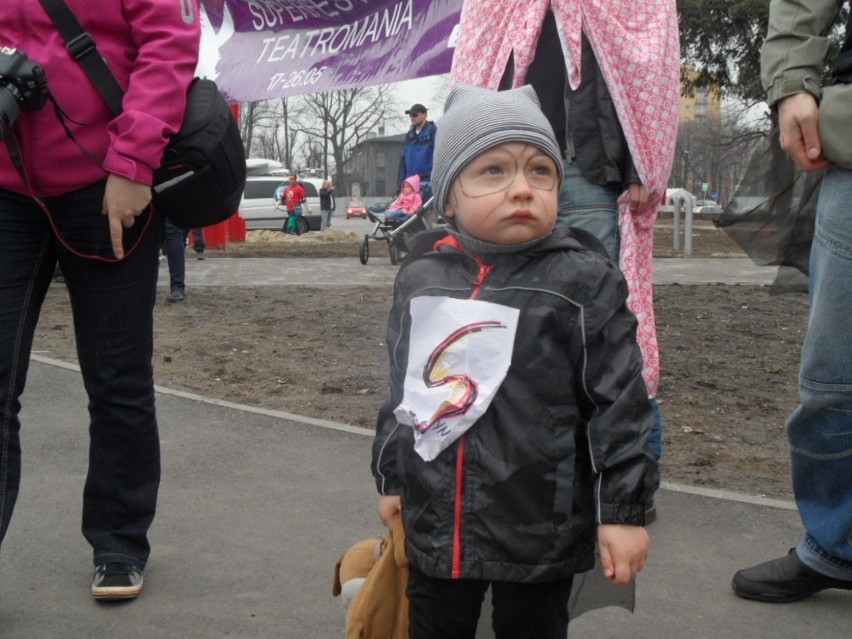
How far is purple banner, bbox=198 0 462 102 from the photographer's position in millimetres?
8008

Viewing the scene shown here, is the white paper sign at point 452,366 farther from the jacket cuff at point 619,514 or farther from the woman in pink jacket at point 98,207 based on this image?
the woman in pink jacket at point 98,207

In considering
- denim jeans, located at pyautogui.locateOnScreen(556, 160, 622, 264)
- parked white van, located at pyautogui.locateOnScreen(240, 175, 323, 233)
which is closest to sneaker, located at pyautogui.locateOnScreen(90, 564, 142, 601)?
denim jeans, located at pyautogui.locateOnScreen(556, 160, 622, 264)

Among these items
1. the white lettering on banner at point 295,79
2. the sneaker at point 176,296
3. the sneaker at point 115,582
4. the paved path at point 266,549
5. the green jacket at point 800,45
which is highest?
the white lettering on banner at point 295,79

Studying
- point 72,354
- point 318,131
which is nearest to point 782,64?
point 72,354

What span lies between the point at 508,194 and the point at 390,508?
2.26 ft

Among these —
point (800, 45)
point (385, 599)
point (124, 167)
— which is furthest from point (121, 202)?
point (800, 45)

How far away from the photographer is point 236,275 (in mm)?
13742

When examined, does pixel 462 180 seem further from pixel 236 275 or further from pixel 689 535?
pixel 236 275

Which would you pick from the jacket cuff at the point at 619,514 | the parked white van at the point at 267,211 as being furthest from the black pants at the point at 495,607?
the parked white van at the point at 267,211

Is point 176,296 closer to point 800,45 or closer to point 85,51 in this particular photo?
point 85,51

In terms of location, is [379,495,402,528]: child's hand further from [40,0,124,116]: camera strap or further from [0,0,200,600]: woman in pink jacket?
[40,0,124,116]: camera strap

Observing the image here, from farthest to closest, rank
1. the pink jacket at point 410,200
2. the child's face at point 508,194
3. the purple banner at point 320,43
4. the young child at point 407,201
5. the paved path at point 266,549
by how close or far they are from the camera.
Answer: the young child at point 407,201 < the pink jacket at point 410,200 < the purple banner at point 320,43 < the paved path at point 266,549 < the child's face at point 508,194

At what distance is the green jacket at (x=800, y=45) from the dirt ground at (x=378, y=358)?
178 cm

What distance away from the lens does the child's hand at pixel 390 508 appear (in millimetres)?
2287
